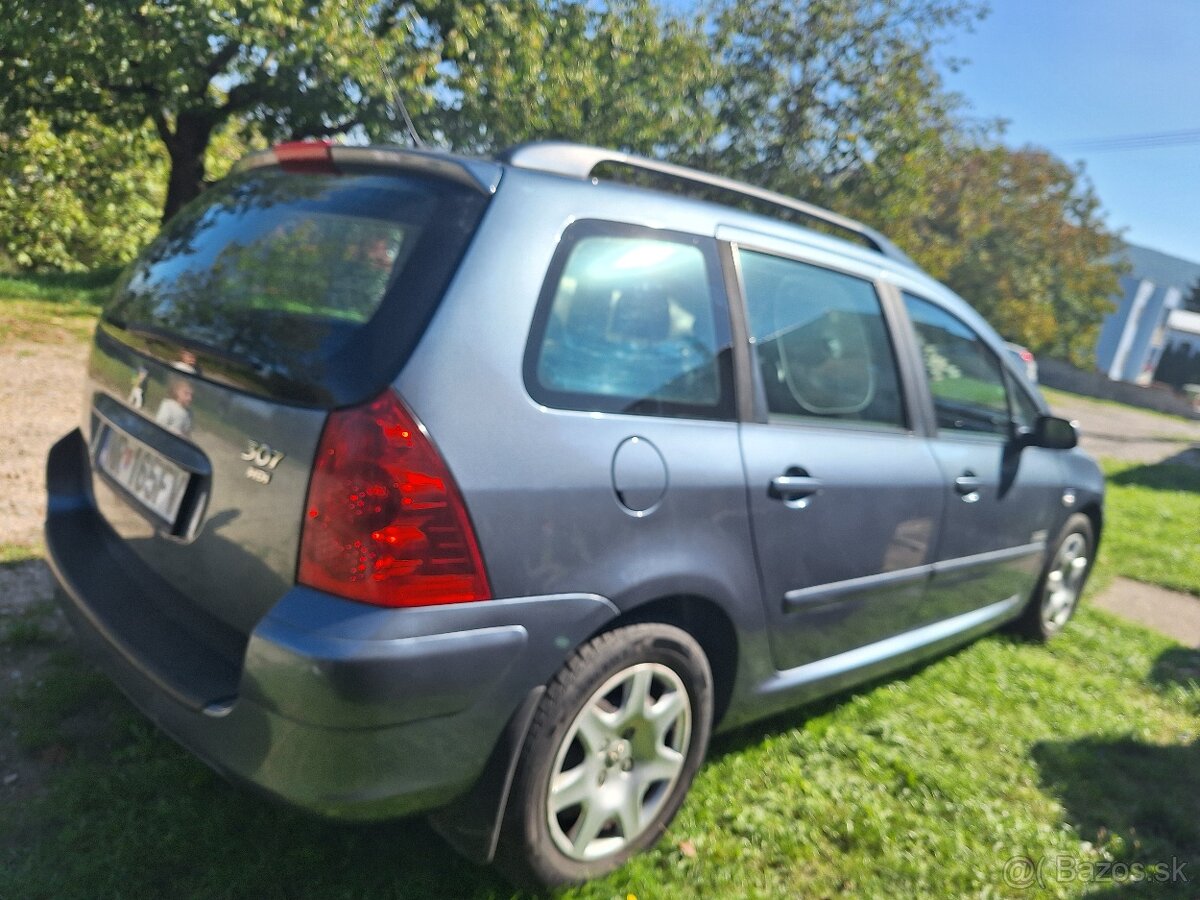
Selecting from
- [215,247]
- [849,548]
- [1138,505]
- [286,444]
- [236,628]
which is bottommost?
[1138,505]

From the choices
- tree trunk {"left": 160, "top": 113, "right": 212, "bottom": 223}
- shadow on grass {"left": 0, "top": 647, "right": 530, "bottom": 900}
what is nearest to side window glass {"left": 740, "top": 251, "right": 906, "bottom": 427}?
shadow on grass {"left": 0, "top": 647, "right": 530, "bottom": 900}

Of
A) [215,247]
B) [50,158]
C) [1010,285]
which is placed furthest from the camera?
[1010,285]

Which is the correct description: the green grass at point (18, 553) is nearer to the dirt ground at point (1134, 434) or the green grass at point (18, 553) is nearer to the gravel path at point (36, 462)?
the gravel path at point (36, 462)

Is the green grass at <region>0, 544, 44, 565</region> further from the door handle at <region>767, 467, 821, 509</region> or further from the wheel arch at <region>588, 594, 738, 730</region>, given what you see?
the door handle at <region>767, 467, 821, 509</region>

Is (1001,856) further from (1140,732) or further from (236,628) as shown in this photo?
(236,628)

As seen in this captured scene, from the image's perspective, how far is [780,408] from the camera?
8.84 ft

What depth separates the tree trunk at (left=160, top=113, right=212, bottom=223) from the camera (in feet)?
49.2

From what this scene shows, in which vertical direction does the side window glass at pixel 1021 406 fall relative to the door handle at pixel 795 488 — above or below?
above

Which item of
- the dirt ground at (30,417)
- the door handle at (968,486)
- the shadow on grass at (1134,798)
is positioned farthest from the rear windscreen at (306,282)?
the shadow on grass at (1134,798)

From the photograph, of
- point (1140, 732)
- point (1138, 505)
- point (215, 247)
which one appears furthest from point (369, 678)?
point (1138, 505)

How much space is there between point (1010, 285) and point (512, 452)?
37.7 m

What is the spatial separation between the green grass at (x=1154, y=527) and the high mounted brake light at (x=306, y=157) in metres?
6.39

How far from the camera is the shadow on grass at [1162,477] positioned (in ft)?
37.6

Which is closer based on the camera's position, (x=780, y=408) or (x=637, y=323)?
(x=637, y=323)
